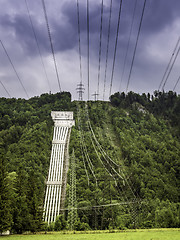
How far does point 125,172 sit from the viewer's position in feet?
162

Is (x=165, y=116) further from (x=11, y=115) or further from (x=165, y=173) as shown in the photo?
(x=11, y=115)

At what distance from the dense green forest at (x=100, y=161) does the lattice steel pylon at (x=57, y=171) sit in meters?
1.65

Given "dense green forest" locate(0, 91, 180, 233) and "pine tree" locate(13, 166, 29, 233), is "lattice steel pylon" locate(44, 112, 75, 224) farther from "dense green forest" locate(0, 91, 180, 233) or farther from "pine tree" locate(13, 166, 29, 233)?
"pine tree" locate(13, 166, 29, 233)

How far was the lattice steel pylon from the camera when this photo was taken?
40597mm

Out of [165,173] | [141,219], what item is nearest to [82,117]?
[165,173]

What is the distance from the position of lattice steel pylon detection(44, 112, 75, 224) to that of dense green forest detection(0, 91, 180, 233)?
64.8 inches

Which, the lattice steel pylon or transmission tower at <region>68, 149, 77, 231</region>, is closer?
transmission tower at <region>68, 149, 77, 231</region>

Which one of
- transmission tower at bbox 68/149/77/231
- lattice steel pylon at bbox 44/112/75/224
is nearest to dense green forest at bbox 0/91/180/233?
transmission tower at bbox 68/149/77/231

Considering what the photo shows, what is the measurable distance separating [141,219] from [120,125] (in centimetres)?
3611

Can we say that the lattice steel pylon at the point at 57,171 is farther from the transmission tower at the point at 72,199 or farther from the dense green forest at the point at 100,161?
the transmission tower at the point at 72,199

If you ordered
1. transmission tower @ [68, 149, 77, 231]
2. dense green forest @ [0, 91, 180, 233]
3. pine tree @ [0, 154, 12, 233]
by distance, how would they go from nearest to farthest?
1. pine tree @ [0, 154, 12, 233]
2. dense green forest @ [0, 91, 180, 233]
3. transmission tower @ [68, 149, 77, 231]

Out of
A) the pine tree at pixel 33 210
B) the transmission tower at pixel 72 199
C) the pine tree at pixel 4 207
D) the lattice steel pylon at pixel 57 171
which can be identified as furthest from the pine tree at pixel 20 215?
the lattice steel pylon at pixel 57 171

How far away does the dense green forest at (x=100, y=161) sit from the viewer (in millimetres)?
31859

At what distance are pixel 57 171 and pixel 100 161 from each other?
9778 millimetres
